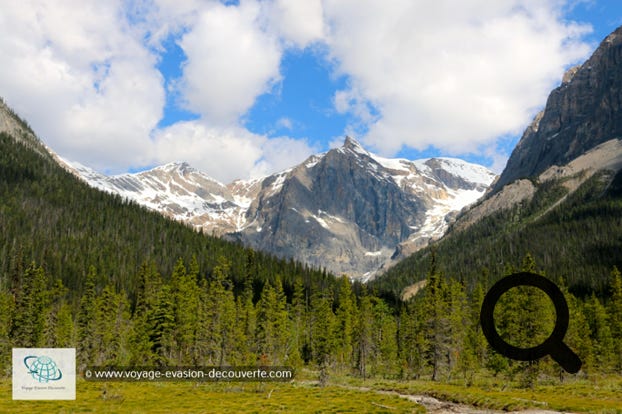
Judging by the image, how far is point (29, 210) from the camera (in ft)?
557

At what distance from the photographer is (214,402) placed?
40281 millimetres

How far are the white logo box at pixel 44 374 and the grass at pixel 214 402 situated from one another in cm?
111

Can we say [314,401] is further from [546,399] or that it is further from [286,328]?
[286,328]

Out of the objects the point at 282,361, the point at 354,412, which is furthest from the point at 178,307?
the point at 354,412

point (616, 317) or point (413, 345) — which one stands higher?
point (616, 317)

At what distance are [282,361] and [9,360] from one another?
40.8 m

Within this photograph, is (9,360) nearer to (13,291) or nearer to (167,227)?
(13,291)

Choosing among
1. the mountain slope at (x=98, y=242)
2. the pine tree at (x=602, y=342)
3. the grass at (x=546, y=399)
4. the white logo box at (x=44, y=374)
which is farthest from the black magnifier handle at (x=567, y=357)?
the mountain slope at (x=98, y=242)

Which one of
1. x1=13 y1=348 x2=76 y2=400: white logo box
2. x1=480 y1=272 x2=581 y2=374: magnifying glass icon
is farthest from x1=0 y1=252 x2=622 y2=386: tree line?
x1=480 y1=272 x2=581 y2=374: magnifying glass icon

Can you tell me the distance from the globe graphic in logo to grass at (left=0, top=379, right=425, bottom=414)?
7.32ft

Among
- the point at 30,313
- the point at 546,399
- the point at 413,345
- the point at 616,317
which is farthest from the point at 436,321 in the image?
the point at 30,313

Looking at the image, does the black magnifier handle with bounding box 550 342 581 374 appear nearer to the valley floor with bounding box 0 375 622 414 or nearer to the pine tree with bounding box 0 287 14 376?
the valley floor with bounding box 0 375 622 414

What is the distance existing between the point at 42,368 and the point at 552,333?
3440 centimetres

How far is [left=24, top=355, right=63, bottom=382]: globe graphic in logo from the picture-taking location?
34344 millimetres
